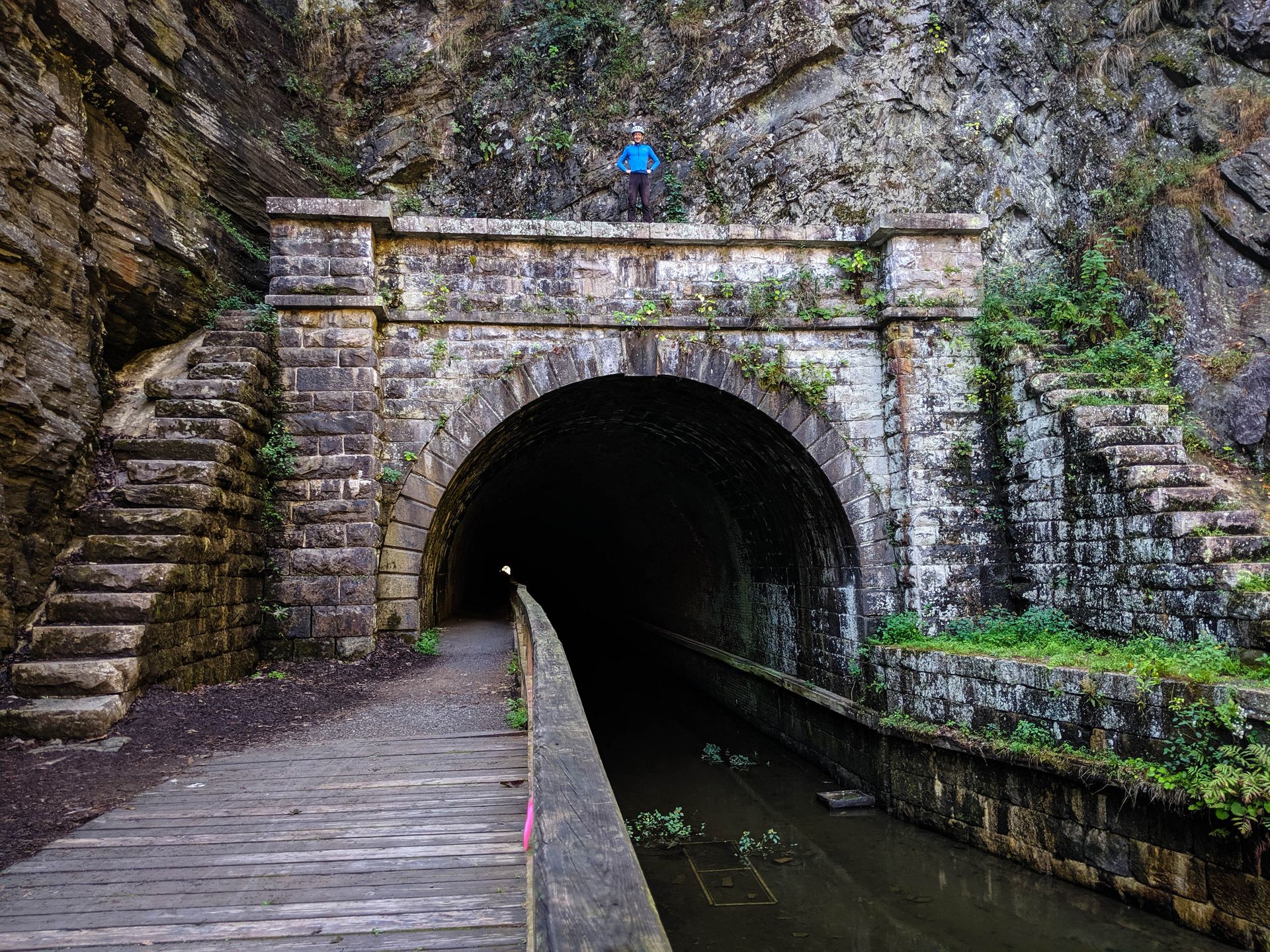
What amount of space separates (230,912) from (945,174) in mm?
13537

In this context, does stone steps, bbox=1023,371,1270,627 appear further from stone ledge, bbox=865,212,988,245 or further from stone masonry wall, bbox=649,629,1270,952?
stone ledge, bbox=865,212,988,245

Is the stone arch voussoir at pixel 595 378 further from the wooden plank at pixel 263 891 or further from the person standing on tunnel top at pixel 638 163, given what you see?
the wooden plank at pixel 263 891

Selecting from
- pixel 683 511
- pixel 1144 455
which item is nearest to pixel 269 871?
pixel 1144 455

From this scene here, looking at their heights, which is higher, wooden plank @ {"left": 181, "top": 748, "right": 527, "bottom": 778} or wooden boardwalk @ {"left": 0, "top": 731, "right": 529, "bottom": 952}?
wooden plank @ {"left": 181, "top": 748, "right": 527, "bottom": 778}

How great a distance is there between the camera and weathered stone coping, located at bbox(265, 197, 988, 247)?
8117 mm

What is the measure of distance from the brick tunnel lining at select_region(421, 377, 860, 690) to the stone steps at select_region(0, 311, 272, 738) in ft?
7.38

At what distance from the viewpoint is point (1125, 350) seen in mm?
8227

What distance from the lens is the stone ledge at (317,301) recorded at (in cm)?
771

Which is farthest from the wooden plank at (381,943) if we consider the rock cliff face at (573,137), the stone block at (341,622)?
the stone block at (341,622)

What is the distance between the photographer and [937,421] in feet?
27.5

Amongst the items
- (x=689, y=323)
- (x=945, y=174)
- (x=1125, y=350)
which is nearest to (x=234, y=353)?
(x=689, y=323)

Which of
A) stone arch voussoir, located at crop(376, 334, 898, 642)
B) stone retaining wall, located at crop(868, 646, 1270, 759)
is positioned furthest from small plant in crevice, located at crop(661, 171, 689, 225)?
stone retaining wall, located at crop(868, 646, 1270, 759)

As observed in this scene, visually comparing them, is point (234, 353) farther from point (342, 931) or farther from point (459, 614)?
point (459, 614)

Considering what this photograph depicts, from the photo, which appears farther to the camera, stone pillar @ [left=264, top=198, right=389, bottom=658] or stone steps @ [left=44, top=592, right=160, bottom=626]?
stone pillar @ [left=264, top=198, right=389, bottom=658]
